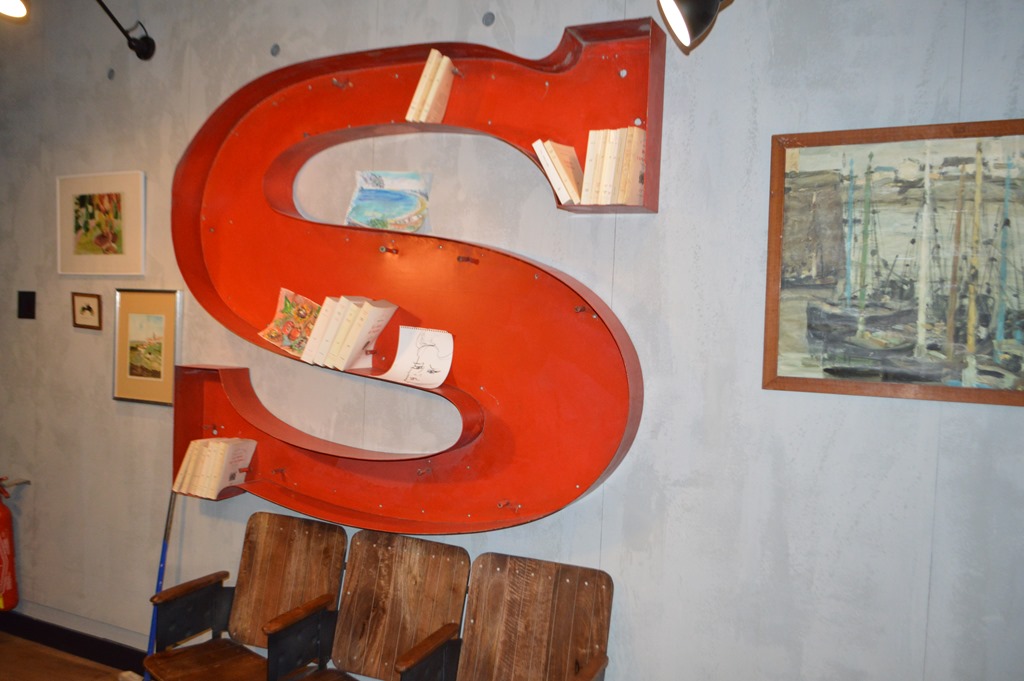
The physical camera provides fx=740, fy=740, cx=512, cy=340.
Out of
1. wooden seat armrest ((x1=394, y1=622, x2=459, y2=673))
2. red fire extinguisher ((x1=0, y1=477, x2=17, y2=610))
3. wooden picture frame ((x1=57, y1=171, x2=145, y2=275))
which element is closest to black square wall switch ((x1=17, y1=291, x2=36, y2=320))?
wooden picture frame ((x1=57, y1=171, x2=145, y2=275))

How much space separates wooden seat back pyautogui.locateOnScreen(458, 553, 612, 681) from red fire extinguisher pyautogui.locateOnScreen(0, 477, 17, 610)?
2.74 m

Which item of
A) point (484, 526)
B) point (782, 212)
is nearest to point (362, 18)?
point (782, 212)

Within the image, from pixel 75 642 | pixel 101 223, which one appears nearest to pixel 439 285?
pixel 101 223

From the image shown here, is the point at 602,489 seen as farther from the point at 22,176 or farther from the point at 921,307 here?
the point at 22,176

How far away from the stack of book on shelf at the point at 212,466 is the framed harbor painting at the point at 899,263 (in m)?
2.12

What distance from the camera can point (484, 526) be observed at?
2678 mm

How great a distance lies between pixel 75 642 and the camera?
374cm

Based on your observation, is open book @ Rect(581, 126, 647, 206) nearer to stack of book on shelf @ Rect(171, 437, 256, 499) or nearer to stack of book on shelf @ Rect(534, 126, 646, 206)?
stack of book on shelf @ Rect(534, 126, 646, 206)

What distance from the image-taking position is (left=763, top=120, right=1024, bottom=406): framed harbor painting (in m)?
2.12

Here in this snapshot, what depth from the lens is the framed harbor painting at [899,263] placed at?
212cm

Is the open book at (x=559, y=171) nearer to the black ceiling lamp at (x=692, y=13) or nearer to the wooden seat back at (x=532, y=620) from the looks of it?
the black ceiling lamp at (x=692, y=13)

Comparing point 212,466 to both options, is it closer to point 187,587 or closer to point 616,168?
point 187,587

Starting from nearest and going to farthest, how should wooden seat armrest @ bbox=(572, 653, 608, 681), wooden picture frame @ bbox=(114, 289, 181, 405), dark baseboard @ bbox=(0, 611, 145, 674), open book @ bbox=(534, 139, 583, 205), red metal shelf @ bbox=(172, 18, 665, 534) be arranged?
1. wooden seat armrest @ bbox=(572, 653, 608, 681)
2. open book @ bbox=(534, 139, 583, 205)
3. red metal shelf @ bbox=(172, 18, 665, 534)
4. wooden picture frame @ bbox=(114, 289, 181, 405)
5. dark baseboard @ bbox=(0, 611, 145, 674)

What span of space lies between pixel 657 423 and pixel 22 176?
355cm
